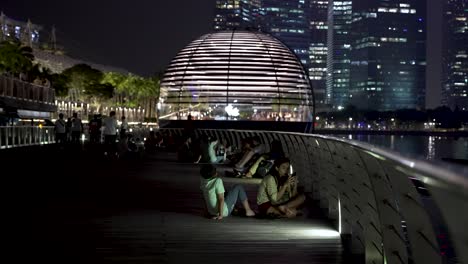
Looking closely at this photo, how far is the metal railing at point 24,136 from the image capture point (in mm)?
32281

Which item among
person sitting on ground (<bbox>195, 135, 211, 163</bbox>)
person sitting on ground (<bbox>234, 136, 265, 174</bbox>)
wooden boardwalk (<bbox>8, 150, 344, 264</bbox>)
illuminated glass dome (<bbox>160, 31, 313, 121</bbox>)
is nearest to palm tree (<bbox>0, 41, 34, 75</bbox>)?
illuminated glass dome (<bbox>160, 31, 313, 121</bbox>)

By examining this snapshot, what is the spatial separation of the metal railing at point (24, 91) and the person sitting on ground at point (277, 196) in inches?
1511

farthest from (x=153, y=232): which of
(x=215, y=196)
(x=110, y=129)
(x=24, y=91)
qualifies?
(x=24, y=91)

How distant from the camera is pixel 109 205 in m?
12.4

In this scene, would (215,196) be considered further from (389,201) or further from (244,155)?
(244,155)

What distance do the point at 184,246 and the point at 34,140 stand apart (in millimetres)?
32011

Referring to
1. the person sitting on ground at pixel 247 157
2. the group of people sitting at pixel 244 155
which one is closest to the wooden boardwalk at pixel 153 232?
the group of people sitting at pixel 244 155

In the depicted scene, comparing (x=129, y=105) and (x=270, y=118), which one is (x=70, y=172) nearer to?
(x=270, y=118)

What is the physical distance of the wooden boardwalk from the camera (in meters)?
7.70

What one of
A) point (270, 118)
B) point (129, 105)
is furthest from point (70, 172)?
point (129, 105)

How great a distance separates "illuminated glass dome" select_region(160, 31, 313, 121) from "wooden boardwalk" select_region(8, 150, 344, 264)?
149 feet

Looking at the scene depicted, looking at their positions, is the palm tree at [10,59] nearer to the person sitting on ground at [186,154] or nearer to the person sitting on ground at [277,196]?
the person sitting on ground at [186,154]

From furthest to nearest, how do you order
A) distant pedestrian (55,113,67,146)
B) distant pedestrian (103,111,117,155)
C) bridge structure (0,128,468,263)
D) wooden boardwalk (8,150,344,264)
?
distant pedestrian (55,113,67,146)
distant pedestrian (103,111,117,155)
wooden boardwalk (8,150,344,264)
bridge structure (0,128,468,263)

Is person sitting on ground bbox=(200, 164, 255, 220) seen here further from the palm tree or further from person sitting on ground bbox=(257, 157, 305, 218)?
the palm tree
